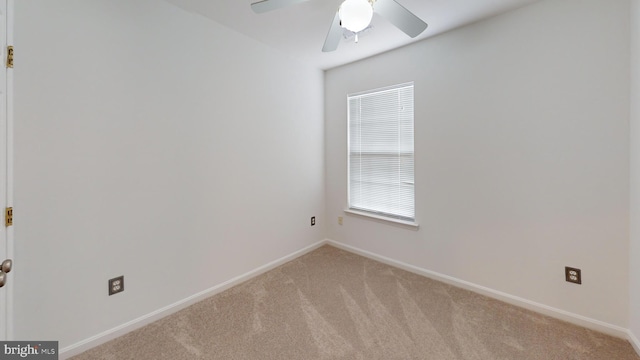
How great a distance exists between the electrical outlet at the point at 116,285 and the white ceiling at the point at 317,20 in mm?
2141

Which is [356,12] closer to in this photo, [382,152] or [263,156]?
[263,156]

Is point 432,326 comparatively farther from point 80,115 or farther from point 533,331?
point 80,115

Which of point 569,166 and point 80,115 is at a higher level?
point 80,115

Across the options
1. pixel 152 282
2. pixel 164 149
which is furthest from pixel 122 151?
pixel 152 282

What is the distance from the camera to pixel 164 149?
2014 mm

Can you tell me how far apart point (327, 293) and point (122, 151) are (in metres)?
2.03

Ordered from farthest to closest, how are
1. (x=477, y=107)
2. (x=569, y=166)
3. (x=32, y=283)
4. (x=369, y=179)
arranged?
(x=369, y=179) < (x=477, y=107) < (x=569, y=166) < (x=32, y=283)

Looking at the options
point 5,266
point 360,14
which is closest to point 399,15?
point 360,14

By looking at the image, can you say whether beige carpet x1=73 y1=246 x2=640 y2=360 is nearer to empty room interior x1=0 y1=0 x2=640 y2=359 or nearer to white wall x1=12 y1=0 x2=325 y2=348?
empty room interior x1=0 y1=0 x2=640 y2=359

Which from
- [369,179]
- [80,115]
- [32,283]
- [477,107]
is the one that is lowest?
[32,283]

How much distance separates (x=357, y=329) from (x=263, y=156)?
1.86 meters

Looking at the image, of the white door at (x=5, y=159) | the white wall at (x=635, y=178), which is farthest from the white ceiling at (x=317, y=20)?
the white door at (x=5, y=159)

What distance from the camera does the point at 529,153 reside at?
6.72ft

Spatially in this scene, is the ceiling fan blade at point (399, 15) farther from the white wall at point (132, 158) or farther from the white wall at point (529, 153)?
the white wall at point (132, 158)
